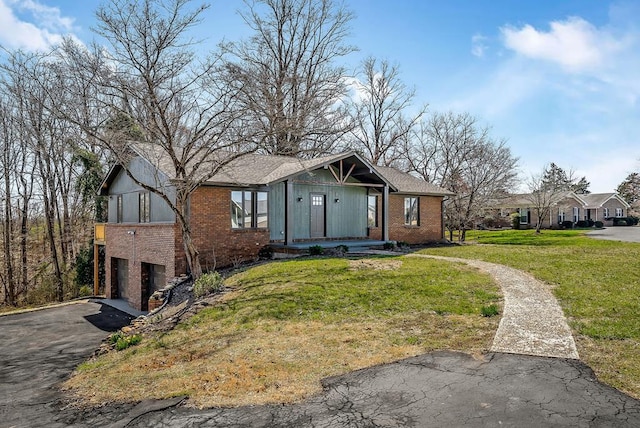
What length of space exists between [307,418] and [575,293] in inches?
303

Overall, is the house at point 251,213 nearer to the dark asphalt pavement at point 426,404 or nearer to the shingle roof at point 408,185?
the shingle roof at point 408,185

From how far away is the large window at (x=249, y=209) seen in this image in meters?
16.0

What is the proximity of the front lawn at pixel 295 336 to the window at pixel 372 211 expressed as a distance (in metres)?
7.94

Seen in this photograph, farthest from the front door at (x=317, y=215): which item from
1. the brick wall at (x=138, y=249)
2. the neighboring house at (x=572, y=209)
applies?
the neighboring house at (x=572, y=209)

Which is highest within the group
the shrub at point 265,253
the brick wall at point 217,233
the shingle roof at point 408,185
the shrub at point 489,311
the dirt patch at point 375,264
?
the shingle roof at point 408,185

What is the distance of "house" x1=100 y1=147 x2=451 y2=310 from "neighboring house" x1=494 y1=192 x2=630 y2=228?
78.6ft

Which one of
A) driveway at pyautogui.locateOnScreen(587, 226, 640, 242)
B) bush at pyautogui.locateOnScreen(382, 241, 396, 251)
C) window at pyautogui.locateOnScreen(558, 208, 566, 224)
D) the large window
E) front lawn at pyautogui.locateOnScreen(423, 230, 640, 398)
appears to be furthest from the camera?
window at pyautogui.locateOnScreen(558, 208, 566, 224)

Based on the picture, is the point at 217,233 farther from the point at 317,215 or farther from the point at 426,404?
the point at 426,404

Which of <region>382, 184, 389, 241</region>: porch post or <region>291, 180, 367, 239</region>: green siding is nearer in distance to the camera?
<region>291, 180, 367, 239</region>: green siding

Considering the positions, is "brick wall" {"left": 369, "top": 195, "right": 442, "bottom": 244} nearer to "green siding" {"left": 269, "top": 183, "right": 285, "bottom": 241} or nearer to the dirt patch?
"green siding" {"left": 269, "top": 183, "right": 285, "bottom": 241}

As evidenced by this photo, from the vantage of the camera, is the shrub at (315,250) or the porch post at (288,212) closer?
the shrub at (315,250)

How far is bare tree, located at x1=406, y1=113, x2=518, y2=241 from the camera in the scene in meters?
30.1

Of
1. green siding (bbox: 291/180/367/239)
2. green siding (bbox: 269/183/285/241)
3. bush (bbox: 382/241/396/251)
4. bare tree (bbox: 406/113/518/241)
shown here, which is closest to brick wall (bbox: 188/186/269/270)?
green siding (bbox: 269/183/285/241)

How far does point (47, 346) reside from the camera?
478 inches
